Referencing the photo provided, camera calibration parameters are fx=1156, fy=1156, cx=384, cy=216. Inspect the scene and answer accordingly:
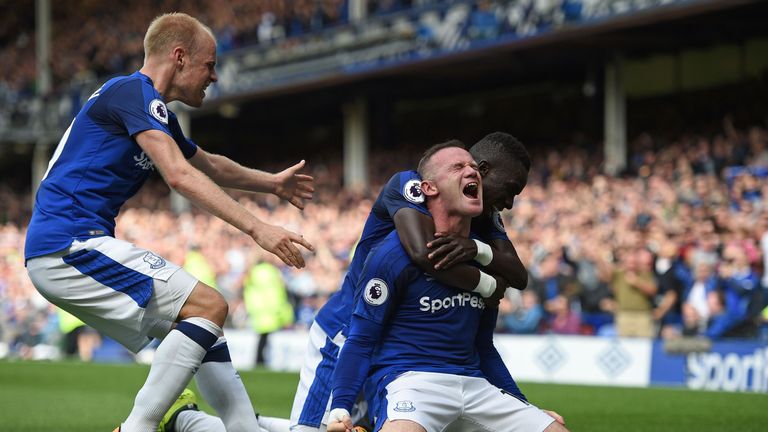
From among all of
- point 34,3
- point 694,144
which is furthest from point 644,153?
point 34,3

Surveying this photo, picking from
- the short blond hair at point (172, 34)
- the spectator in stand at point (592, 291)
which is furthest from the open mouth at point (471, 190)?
the spectator in stand at point (592, 291)

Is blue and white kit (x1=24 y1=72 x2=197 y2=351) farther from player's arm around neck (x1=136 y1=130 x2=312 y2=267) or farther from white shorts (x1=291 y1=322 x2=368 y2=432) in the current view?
white shorts (x1=291 y1=322 x2=368 y2=432)

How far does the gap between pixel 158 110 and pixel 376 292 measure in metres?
1.36

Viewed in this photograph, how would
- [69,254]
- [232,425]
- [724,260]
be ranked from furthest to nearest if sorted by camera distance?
1. [724,260]
2. [232,425]
3. [69,254]

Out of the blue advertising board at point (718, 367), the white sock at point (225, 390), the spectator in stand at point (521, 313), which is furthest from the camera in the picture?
the spectator in stand at point (521, 313)

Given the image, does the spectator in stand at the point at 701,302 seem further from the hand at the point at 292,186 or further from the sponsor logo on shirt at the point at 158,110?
the sponsor logo on shirt at the point at 158,110

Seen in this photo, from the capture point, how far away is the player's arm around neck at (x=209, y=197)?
487 cm

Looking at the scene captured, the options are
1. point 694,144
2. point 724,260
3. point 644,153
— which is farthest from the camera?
point 644,153

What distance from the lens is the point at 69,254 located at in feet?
17.1

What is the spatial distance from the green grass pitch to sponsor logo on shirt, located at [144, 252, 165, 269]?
3881 millimetres

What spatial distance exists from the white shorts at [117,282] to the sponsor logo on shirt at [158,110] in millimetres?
588

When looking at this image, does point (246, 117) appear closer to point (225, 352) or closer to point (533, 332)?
point (533, 332)

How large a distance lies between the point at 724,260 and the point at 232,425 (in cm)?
968

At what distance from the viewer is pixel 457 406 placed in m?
4.82
